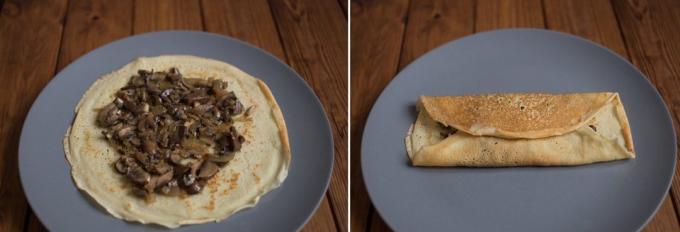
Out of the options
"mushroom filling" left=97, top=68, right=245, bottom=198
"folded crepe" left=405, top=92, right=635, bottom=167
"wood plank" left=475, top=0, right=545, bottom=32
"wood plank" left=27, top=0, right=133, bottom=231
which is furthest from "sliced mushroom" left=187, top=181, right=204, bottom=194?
"wood plank" left=475, top=0, right=545, bottom=32

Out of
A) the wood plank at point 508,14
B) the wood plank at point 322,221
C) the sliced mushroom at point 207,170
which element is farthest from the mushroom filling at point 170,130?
the wood plank at point 508,14

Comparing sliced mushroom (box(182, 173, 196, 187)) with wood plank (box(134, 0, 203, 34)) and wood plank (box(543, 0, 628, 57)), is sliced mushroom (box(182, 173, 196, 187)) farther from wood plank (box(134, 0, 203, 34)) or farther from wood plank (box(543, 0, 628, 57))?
wood plank (box(543, 0, 628, 57))

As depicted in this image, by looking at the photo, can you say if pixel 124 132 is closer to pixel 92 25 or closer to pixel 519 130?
pixel 92 25

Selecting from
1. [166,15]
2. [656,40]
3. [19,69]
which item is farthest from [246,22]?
[656,40]

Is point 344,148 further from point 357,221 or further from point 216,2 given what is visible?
point 216,2

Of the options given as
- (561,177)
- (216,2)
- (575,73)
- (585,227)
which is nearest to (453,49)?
(575,73)

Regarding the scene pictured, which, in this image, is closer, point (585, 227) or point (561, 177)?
point (585, 227)

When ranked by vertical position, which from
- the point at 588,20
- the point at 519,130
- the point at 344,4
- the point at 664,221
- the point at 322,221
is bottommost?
the point at 664,221
